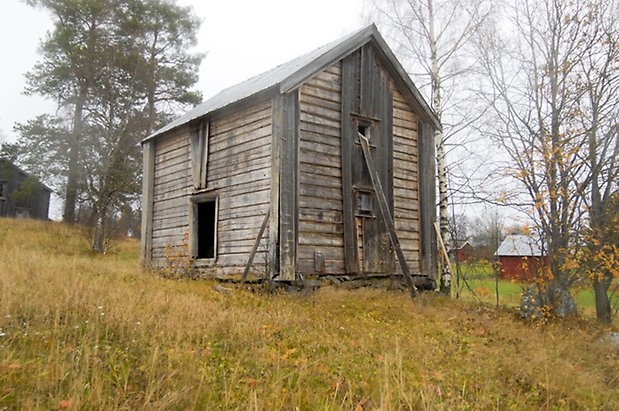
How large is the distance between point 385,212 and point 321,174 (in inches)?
66.0

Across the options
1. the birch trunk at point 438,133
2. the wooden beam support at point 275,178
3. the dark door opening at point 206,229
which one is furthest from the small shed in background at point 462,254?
the dark door opening at point 206,229

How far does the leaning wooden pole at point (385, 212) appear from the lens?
33.3ft

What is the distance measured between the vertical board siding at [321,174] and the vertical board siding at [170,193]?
3883 mm

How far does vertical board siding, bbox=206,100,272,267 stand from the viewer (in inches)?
394

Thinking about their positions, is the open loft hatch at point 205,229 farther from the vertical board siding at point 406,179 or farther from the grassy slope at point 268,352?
the vertical board siding at point 406,179

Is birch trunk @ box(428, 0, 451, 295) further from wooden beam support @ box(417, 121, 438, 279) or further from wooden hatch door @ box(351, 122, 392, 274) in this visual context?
wooden hatch door @ box(351, 122, 392, 274)

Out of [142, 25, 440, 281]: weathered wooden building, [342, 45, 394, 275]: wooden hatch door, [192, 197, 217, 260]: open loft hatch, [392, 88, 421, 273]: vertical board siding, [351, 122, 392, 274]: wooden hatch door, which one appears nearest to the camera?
[142, 25, 440, 281]: weathered wooden building

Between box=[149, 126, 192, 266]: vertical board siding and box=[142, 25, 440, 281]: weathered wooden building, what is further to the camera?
box=[149, 126, 192, 266]: vertical board siding

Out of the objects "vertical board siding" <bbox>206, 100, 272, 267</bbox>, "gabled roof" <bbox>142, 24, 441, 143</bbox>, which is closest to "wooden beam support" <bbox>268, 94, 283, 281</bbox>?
"vertical board siding" <bbox>206, 100, 272, 267</bbox>

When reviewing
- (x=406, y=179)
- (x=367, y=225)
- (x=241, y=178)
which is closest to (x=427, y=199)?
(x=406, y=179)

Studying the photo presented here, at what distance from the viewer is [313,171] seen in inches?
399

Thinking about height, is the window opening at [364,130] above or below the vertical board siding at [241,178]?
above

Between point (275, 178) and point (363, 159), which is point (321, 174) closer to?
point (275, 178)

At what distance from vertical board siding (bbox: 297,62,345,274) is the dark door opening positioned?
4.86 metres
